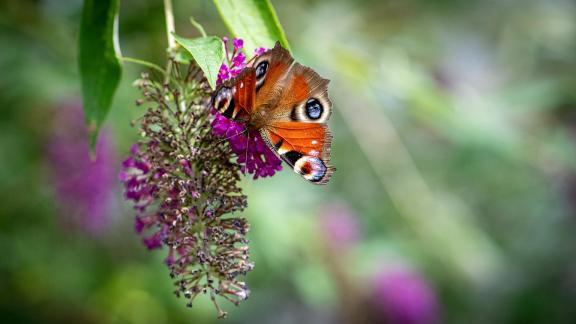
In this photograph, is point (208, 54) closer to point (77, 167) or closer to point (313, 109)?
point (313, 109)

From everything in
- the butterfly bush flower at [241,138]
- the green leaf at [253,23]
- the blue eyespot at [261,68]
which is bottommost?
the butterfly bush flower at [241,138]

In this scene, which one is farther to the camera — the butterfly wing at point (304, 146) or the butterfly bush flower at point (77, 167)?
the butterfly bush flower at point (77, 167)

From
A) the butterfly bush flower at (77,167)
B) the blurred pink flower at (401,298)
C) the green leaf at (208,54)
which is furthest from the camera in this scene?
the blurred pink flower at (401,298)

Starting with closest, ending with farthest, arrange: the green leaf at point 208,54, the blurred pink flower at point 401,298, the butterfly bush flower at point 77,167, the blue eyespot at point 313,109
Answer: the green leaf at point 208,54 → the blue eyespot at point 313,109 → the butterfly bush flower at point 77,167 → the blurred pink flower at point 401,298

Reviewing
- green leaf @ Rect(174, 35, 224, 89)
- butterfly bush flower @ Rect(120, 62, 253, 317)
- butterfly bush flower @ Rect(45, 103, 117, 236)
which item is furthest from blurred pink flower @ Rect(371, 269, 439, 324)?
green leaf @ Rect(174, 35, 224, 89)

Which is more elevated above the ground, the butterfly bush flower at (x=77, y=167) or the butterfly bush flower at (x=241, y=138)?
the butterfly bush flower at (x=241, y=138)

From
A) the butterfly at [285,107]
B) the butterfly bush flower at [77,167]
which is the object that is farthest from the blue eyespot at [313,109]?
the butterfly bush flower at [77,167]

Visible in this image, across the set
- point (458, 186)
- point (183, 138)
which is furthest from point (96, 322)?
point (458, 186)

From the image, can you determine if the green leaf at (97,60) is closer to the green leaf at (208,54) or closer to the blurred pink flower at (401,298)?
the green leaf at (208,54)
